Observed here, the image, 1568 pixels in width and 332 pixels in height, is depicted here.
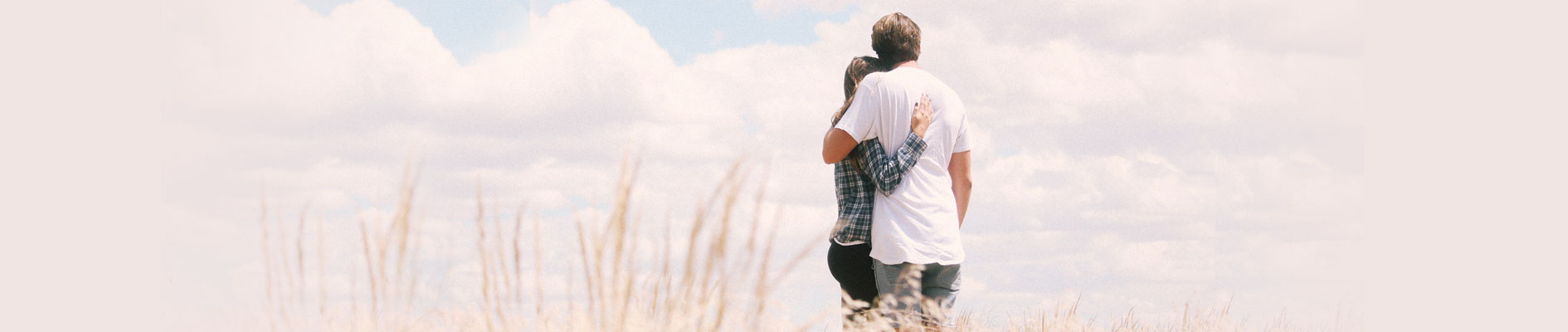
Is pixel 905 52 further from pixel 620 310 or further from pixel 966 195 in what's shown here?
pixel 620 310

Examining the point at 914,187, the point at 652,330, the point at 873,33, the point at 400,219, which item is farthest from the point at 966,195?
the point at 400,219

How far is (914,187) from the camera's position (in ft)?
9.55

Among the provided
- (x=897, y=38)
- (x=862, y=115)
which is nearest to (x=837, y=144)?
(x=862, y=115)

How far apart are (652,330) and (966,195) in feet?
3.80

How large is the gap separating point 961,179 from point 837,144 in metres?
0.44

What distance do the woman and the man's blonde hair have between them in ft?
0.19

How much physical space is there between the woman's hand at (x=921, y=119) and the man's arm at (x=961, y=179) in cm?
23

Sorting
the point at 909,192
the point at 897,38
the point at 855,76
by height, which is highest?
the point at 897,38

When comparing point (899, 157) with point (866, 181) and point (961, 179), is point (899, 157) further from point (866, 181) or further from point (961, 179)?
point (961, 179)

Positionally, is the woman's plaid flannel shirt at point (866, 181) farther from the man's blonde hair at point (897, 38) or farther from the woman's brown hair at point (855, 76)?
the man's blonde hair at point (897, 38)

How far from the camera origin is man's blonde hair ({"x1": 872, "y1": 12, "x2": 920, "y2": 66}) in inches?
119

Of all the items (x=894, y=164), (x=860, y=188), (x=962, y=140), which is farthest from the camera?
(x=962, y=140)

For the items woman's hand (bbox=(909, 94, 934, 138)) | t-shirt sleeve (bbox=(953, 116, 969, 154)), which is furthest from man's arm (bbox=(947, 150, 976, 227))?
woman's hand (bbox=(909, 94, 934, 138))

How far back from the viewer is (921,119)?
291 centimetres
